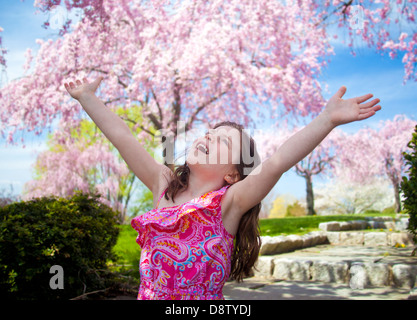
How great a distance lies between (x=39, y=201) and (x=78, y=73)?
6493 mm

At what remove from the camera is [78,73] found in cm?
909

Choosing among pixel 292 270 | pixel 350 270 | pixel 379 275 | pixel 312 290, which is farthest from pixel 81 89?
pixel 379 275

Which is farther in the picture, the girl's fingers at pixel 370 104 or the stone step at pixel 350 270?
the stone step at pixel 350 270

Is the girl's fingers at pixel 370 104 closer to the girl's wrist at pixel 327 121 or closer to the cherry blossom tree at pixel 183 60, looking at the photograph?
the girl's wrist at pixel 327 121

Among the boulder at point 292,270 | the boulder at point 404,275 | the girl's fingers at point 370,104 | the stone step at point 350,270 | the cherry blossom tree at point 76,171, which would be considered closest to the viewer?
the girl's fingers at point 370,104

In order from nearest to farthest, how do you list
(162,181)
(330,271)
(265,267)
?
(162,181) < (330,271) < (265,267)

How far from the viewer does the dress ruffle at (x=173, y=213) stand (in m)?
1.47

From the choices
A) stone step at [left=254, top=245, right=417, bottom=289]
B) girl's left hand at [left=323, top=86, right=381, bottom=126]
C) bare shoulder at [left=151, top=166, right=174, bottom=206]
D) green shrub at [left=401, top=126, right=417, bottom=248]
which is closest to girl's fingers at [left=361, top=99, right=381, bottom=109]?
girl's left hand at [left=323, top=86, right=381, bottom=126]

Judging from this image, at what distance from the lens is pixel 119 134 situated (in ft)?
5.30

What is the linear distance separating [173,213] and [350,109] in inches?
30.6

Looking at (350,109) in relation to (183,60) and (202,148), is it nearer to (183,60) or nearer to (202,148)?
(202,148)

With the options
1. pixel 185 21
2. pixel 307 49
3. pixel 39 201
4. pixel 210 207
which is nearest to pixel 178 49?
pixel 185 21

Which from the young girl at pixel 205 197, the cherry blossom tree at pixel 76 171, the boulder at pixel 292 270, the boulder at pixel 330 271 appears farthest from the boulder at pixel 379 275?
the cherry blossom tree at pixel 76 171

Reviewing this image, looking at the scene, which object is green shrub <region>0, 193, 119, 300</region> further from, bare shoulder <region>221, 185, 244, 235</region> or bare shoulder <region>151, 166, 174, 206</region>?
bare shoulder <region>221, 185, 244, 235</region>
